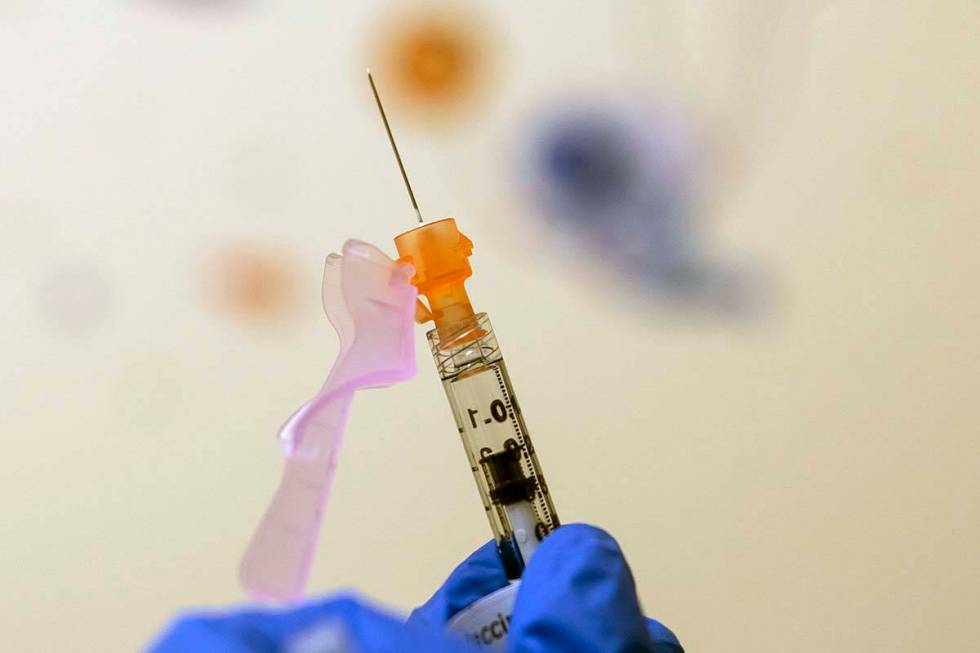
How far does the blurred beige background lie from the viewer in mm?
943

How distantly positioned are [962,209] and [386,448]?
0.63m

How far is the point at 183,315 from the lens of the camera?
100 centimetres

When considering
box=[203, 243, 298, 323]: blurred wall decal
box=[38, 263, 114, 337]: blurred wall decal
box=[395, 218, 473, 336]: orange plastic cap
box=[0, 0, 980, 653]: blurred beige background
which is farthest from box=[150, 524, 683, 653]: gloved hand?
box=[38, 263, 114, 337]: blurred wall decal

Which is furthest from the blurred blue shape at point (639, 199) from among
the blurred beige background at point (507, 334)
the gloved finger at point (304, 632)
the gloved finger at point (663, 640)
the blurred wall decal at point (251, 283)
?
the gloved finger at point (304, 632)

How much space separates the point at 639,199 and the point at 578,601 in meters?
0.54

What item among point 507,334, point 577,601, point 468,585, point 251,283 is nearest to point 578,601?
point 577,601

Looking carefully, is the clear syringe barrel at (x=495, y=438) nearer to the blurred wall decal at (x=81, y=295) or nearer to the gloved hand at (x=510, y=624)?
the gloved hand at (x=510, y=624)

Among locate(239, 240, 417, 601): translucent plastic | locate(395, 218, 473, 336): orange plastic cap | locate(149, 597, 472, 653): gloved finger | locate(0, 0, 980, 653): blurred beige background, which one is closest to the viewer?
locate(149, 597, 472, 653): gloved finger

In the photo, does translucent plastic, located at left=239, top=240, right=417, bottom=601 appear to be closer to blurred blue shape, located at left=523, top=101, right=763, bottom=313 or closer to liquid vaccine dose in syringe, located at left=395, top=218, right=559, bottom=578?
liquid vaccine dose in syringe, located at left=395, top=218, right=559, bottom=578

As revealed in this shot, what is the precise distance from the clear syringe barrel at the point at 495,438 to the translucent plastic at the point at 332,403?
64mm

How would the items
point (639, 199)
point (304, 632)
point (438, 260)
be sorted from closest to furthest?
point (304, 632) → point (438, 260) → point (639, 199)

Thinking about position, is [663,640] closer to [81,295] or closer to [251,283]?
[251,283]

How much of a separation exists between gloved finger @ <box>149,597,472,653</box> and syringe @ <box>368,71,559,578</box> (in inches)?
9.3

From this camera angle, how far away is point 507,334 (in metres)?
0.98
